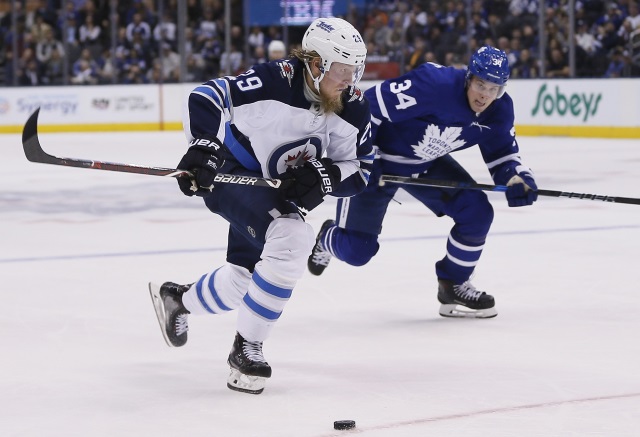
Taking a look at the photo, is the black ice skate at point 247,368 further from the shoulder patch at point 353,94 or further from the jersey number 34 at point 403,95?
the jersey number 34 at point 403,95

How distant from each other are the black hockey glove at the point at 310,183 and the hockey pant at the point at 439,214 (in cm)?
114

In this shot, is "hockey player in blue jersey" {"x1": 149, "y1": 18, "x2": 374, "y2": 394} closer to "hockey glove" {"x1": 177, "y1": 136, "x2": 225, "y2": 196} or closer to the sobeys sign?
"hockey glove" {"x1": 177, "y1": 136, "x2": 225, "y2": 196}

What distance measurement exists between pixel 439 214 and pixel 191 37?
1306 centimetres

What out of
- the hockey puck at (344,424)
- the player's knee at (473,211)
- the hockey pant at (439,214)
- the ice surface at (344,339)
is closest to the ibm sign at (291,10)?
the ice surface at (344,339)

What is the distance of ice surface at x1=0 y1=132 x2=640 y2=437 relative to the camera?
8.88ft

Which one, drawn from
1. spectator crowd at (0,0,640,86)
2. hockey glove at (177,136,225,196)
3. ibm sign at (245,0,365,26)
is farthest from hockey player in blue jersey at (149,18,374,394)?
ibm sign at (245,0,365,26)

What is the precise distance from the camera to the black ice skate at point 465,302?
4066 millimetres

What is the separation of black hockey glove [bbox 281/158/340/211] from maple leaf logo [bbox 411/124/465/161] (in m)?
1.11

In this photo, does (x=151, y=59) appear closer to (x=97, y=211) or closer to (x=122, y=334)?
(x=97, y=211)

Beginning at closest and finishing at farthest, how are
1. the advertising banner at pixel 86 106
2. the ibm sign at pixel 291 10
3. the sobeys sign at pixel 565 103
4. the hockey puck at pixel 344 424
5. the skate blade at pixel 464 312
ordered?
1. the hockey puck at pixel 344 424
2. the skate blade at pixel 464 312
3. the sobeys sign at pixel 565 103
4. the advertising banner at pixel 86 106
5. the ibm sign at pixel 291 10

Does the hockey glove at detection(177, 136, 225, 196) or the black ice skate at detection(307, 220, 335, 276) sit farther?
the black ice skate at detection(307, 220, 335, 276)

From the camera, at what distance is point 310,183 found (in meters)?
3.04

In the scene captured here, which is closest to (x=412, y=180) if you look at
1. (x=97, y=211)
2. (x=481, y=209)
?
(x=481, y=209)

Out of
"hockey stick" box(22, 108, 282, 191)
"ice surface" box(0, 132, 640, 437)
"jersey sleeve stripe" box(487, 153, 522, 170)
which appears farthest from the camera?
"jersey sleeve stripe" box(487, 153, 522, 170)
